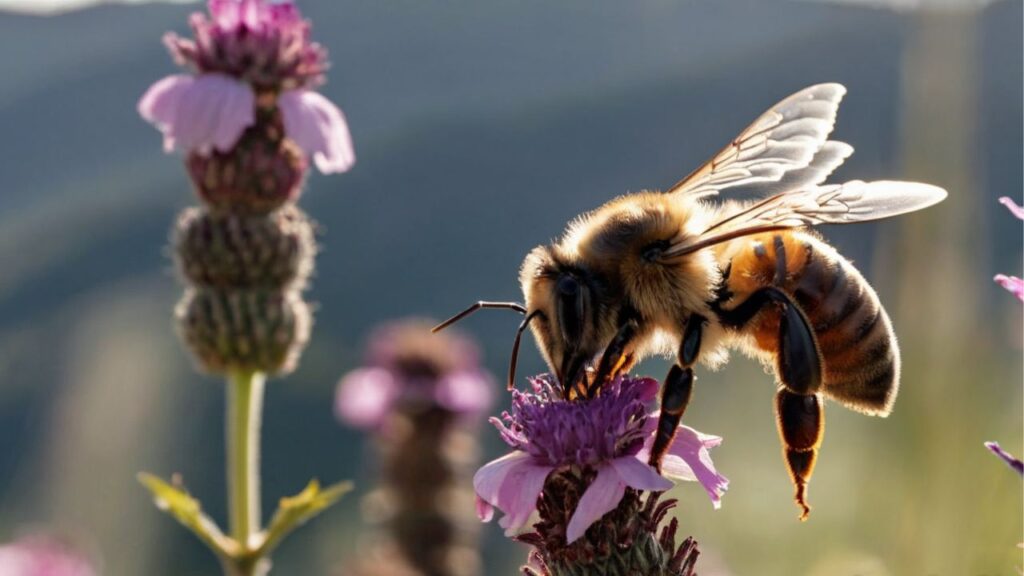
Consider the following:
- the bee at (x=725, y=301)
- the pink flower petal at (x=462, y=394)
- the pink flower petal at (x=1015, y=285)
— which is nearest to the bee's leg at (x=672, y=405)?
the bee at (x=725, y=301)

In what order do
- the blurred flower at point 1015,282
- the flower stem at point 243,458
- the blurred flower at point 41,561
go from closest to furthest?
1. the blurred flower at point 1015,282
2. the flower stem at point 243,458
3. the blurred flower at point 41,561

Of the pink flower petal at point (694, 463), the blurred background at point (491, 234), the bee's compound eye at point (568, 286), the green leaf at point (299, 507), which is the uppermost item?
the bee's compound eye at point (568, 286)

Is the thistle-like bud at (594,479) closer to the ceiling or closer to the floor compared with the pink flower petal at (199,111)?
closer to the floor

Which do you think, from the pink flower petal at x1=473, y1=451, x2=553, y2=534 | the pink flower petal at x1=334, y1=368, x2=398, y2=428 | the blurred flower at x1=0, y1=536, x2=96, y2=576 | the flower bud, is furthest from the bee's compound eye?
the pink flower petal at x1=334, y1=368, x2=398, y2=428

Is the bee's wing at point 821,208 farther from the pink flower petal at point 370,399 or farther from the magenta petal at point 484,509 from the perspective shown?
the pink flower petal at point 370,399

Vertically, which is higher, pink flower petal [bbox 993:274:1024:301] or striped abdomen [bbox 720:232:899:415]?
pink flower petal [bbox 993:274:1024:301]

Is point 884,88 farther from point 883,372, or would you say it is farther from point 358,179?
point 883,372

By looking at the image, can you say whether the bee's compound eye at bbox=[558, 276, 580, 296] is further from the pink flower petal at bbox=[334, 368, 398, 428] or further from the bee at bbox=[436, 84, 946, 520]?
the pink flower petal at bbox=[334, 368, 398, 428]
